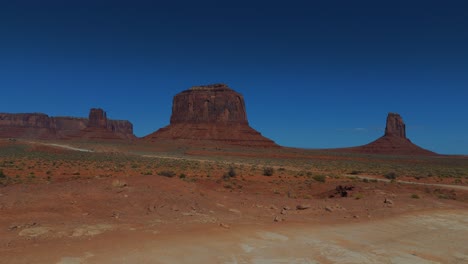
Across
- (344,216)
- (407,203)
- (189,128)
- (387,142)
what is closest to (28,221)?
(344,216)

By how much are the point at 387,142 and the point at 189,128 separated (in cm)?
8335

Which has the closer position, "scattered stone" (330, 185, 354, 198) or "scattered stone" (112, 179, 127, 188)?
"scattered stone" (112, 179, 127, 188)

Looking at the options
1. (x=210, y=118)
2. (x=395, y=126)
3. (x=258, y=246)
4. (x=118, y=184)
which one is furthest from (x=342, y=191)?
(x=395, y=126)

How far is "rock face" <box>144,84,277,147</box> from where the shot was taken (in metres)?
118

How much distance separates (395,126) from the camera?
151875mm

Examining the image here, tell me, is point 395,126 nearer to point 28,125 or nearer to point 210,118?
point 210,118

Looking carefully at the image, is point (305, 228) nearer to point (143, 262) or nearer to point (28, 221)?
point (143, 262)

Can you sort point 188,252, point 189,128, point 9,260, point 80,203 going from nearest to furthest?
Answer: point 9,260 → point 188,252 → point 80,203 → point 189,128

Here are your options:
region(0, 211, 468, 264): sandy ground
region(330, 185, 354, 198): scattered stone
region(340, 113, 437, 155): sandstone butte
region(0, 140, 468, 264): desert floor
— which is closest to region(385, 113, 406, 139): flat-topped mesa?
region(340, 113, 437, 155): sandstone butte

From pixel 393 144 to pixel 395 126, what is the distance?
16.2m

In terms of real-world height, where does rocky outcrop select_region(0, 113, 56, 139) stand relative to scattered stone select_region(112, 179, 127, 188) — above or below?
above

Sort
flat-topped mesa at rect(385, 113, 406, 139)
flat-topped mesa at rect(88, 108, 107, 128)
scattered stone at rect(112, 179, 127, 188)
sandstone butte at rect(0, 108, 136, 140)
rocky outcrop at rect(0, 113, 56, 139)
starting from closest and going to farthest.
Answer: scattered stone at rect(112, 179, 127, 188) → flat-topped mesa at rect(385, 113, 406, 139) → sandstone butte at rect(0, 108, 136, 140) → flat-topped mesa at rect(88, 108, 107, 128) → rocky outcrop at rect(0, 113, 56, 139)

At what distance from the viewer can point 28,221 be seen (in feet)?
27.7

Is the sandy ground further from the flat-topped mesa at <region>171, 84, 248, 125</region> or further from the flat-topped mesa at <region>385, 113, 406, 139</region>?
the flat-topped mesa at <region>385, 113, 406, 139</region>
